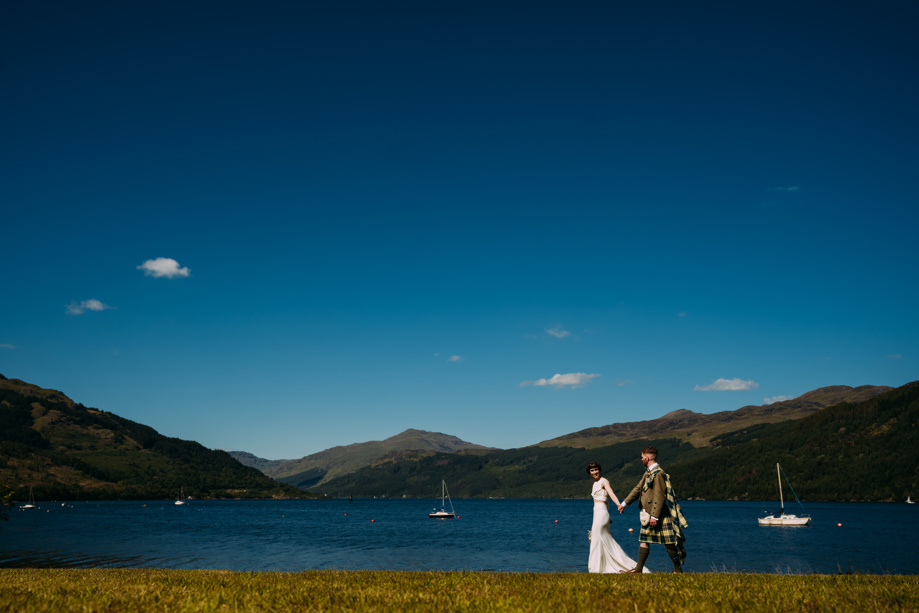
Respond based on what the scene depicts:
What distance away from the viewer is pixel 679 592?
9.65 m

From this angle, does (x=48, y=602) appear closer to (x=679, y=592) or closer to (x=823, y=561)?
(x=679, y=592)

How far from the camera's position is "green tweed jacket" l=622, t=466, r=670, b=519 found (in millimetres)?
15227

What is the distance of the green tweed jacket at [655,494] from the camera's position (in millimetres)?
15227

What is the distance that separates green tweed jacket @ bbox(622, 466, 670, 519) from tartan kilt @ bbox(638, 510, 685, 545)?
174mm

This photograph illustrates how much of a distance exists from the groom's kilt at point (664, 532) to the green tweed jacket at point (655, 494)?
18 cm

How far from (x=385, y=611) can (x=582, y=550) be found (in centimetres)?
7136

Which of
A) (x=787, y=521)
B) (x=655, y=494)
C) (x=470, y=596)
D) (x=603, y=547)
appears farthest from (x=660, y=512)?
(x=787, y=521)

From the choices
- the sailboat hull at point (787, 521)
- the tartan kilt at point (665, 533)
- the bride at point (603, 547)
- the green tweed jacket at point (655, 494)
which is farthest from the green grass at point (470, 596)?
the sailboat hull at point (787, 521)

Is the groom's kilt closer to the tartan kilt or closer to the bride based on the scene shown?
the tartan kilt

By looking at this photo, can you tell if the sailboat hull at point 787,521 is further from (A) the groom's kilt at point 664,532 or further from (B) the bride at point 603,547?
(A) the groom's kilt at point 664,532

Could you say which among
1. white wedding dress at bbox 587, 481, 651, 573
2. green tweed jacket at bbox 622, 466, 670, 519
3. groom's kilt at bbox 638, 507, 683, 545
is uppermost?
green tweed jacket at bbox 622, 466, 670, 519

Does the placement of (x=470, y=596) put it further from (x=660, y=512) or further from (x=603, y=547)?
(x=603, y=547)

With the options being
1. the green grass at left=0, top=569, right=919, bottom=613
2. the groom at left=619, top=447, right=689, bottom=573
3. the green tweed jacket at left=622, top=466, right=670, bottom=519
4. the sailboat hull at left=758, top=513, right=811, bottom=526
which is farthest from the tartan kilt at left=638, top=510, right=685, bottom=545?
the sailboat hull at left=758, top=513, right=811, bottom=526

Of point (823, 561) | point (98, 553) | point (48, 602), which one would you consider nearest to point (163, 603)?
point (48, 602)
